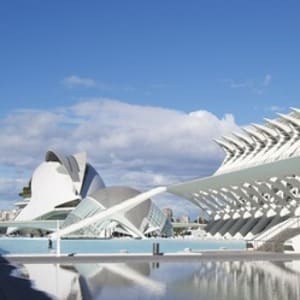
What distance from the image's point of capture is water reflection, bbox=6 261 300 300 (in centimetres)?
1563

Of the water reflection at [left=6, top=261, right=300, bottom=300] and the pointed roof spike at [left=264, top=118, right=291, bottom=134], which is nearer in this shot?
the water reflection at [left=6, top=261, right=300, bottom=300]

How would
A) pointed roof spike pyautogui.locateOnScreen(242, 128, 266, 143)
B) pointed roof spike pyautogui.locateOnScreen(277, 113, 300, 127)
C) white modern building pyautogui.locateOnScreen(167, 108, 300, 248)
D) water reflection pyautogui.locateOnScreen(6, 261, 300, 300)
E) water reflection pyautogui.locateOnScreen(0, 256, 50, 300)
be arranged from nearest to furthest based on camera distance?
1. water reflection pyautogui.locateOnScreen(0, 256, 50, 300)
2. water reflection pyautogui.locateOnScreen(6, 261, 300, 300)
3. white modern building pyautogui.locateOnScreen(167, 108, 300, 248)
4. pointed roof spike pyautogui.locateOnScreen(277, 113, 300, 127)
5. pointed roof spike pyautogui.locateOnScreen(242, 128, 266, 143)

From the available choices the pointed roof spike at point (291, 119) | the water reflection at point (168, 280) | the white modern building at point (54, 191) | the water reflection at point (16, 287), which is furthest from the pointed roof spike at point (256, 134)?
→ the water reflection at point (16, 287)

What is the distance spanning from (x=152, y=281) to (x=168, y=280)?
61 centimetres

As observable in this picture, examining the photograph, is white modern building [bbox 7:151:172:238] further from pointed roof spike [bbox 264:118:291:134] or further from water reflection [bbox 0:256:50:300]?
water reflection [bbox 0:256:50:300]

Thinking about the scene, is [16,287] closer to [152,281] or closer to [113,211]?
[152,281]

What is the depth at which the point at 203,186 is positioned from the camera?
59.2 m

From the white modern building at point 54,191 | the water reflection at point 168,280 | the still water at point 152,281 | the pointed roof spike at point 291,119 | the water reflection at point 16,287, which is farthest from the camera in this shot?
the white modern building at point 54,191

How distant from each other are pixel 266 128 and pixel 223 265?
124 feet

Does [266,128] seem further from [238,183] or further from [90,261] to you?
[90,261]

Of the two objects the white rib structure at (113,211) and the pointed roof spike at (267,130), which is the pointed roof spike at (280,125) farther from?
the white rib structure at (113,211)

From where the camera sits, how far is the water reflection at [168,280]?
15.6m

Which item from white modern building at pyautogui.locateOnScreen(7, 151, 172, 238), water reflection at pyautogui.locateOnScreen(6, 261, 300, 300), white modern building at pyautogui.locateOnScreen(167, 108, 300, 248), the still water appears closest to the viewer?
the still water

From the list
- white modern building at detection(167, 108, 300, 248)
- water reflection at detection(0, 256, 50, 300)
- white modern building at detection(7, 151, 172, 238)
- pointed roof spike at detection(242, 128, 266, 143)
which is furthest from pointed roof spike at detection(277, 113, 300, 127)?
water reflection at detection(0, 256, 50, 300)
